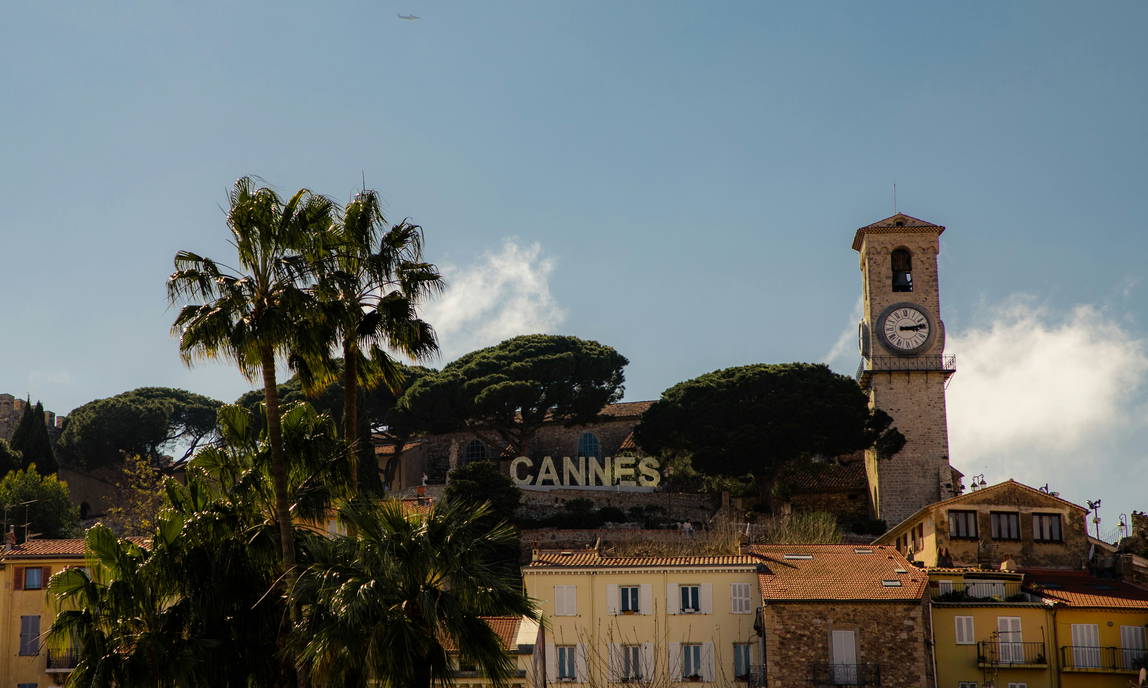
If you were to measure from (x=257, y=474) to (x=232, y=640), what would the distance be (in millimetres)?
3036

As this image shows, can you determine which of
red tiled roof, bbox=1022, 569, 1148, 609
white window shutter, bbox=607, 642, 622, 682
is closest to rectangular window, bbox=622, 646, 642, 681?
white window shutter, bbox=607, 642, 622, 682

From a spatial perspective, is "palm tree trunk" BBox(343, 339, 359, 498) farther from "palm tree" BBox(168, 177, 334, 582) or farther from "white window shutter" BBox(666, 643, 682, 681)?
"white window shutter" BBox(666, 643, 682, 681)

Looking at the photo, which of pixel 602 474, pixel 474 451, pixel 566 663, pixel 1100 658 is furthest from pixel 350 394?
pixel 474 451

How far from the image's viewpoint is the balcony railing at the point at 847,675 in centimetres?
4384

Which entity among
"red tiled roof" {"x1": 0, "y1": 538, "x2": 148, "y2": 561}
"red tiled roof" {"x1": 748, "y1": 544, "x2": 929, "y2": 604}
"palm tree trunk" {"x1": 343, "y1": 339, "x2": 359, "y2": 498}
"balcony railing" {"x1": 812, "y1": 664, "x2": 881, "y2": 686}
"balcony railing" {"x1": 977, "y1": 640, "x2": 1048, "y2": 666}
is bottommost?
"balcony railing" {"x1": 812, "y1": 664, "x2": 881, "y2": 686}

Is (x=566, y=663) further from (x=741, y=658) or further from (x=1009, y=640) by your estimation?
(x=1009, y=640)

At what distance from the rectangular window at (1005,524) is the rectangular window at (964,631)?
11.2 meters

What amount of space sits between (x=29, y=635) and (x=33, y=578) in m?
1.90

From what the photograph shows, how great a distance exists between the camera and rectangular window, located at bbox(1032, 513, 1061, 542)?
2240 inches

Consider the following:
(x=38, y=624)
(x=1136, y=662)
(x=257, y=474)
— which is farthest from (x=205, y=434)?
(x=257, y=474)

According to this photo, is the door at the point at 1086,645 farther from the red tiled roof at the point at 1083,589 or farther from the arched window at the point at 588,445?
the arched window at the point at 588,445

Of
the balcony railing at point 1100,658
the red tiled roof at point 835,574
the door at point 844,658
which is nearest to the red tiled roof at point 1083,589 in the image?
the balcony railing at point 1100,658

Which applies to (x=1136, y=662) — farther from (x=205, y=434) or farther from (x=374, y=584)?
(x=205, y=434)

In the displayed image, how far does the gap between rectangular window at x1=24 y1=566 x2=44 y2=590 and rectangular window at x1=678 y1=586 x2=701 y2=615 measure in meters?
20.9
